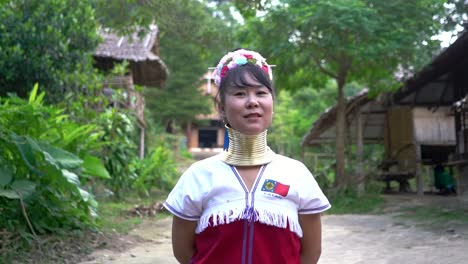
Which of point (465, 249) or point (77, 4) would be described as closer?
point (465, 249)

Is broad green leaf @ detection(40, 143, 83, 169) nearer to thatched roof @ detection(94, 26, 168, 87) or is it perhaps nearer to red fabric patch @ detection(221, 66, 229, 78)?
red fabric patch @ detection(221, 66, 229, 78)

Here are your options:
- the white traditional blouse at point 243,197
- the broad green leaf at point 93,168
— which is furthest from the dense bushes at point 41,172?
the white traditional blouse at point 243,197


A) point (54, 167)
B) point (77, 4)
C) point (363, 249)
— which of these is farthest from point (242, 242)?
point (77, 4)

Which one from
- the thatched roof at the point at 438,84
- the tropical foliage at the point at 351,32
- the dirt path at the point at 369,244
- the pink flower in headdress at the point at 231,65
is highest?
the tropical foliage at the point at 351,32

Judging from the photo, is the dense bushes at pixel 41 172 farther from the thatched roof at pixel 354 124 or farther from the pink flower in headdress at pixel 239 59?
the thatched roof at pixel 354 124

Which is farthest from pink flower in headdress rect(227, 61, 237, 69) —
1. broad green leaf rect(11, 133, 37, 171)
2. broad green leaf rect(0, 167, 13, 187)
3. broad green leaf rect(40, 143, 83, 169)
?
broad green leaf rect(40, 143, 83, 169)

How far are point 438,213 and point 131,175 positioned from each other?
523 cm

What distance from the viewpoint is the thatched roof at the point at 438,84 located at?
10.8 m

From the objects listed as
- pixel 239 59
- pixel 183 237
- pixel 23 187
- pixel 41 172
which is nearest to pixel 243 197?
pixel 183 237

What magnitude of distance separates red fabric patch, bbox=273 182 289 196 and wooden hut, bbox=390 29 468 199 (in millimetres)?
9148

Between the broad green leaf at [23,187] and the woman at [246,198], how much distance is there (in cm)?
273

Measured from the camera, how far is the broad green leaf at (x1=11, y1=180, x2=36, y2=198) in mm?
4109

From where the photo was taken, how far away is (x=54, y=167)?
4352mm

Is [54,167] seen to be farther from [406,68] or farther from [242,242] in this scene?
[406,68]
